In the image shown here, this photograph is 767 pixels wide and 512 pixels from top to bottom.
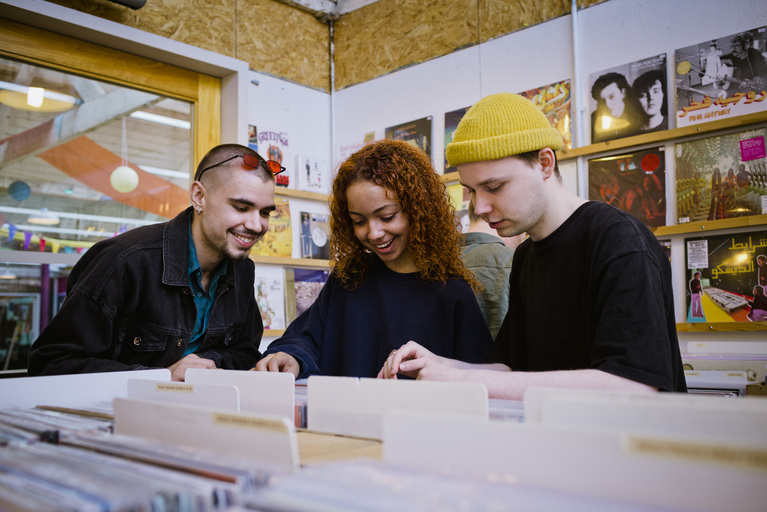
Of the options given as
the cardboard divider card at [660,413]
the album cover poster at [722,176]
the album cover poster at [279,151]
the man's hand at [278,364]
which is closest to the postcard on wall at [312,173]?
the album cover poster at [279,151]

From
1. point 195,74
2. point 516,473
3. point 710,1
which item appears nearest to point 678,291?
point 710,1

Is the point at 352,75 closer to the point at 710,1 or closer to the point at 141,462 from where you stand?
the point at 710,1

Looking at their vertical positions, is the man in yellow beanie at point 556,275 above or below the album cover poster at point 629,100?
below

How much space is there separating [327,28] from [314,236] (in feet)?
4.82

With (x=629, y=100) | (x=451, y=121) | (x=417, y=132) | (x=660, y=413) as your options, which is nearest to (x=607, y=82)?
(x=629, y=100)

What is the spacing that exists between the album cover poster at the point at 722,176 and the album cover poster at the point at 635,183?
0.08 m

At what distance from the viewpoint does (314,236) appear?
380 cm

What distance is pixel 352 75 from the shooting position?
400 centimetres

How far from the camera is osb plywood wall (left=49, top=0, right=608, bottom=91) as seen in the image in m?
3.13

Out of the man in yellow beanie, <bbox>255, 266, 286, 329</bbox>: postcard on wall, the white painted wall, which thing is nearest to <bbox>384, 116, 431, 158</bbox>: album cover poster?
the white painted wall

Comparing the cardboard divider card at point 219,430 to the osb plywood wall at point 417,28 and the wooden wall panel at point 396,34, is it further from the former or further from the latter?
the wooden wall panel at point 396,34

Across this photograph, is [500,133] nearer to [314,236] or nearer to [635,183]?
[635,183]

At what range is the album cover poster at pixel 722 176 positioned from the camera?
95.0 inches

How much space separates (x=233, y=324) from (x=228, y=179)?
1.59ft
